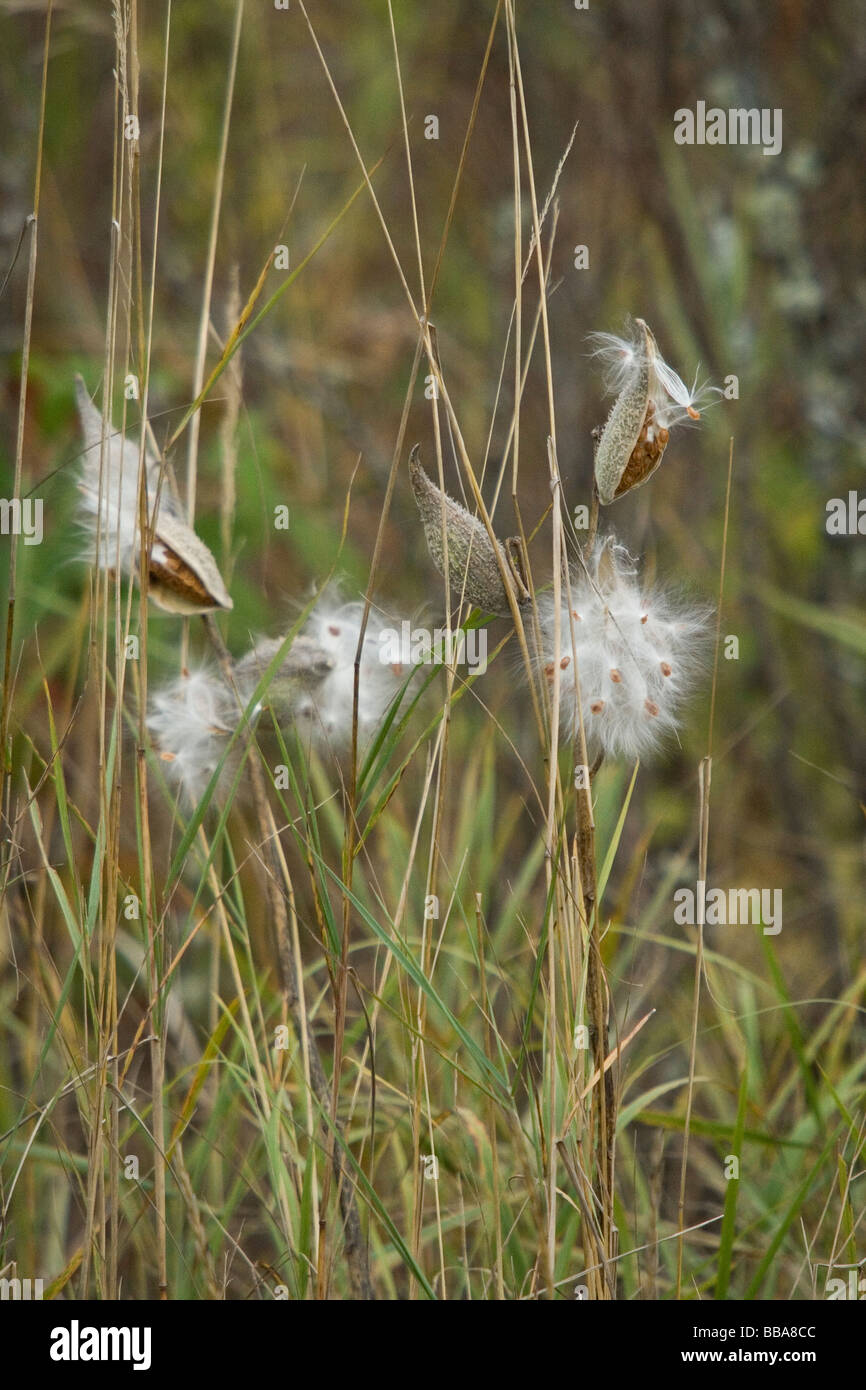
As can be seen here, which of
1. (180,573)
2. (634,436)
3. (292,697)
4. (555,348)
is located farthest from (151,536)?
(555,348)

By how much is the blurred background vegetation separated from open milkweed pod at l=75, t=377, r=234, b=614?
Answer: 2.24 ft

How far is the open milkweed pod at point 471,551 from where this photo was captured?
945 millimetres

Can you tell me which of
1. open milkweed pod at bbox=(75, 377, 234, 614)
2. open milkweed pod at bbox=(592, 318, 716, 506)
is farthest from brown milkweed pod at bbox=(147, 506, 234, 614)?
open milkweed pod at bbox=(592, 318, 716, 506)

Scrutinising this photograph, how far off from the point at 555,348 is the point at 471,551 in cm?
164

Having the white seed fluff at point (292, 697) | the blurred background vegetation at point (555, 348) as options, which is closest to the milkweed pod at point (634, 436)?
the white seed fluff at point (292, 697)

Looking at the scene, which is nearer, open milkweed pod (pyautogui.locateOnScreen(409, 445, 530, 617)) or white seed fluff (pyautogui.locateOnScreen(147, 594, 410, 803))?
open milkweed pod (pyautogui.locateOnScreen(409, 445, 530, 617))

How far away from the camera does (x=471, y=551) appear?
37.4 inches

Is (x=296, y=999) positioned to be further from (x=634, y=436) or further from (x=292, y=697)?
(x=634, y=436)

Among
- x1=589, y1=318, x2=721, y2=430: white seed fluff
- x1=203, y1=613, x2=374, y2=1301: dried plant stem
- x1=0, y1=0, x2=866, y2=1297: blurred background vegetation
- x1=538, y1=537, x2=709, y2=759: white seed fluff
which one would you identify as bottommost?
x1=203, y1=613, x2=374, y2=1301: dried plant stem

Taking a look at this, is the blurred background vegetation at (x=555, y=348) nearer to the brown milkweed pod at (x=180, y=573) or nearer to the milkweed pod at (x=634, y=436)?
the brown milkweed pod at (x=180, y=573)

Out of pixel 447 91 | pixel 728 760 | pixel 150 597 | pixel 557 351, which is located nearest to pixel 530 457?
pixel 557 351

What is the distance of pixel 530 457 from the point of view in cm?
298

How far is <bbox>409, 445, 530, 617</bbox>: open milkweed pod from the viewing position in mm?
945

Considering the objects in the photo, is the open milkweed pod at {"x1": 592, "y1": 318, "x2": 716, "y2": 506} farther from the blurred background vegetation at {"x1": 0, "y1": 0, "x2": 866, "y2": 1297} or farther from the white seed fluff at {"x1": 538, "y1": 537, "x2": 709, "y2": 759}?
the blurred background vegetation at {"x1": 0, "y1": 0, "x2": 866, "y2": 1297}
